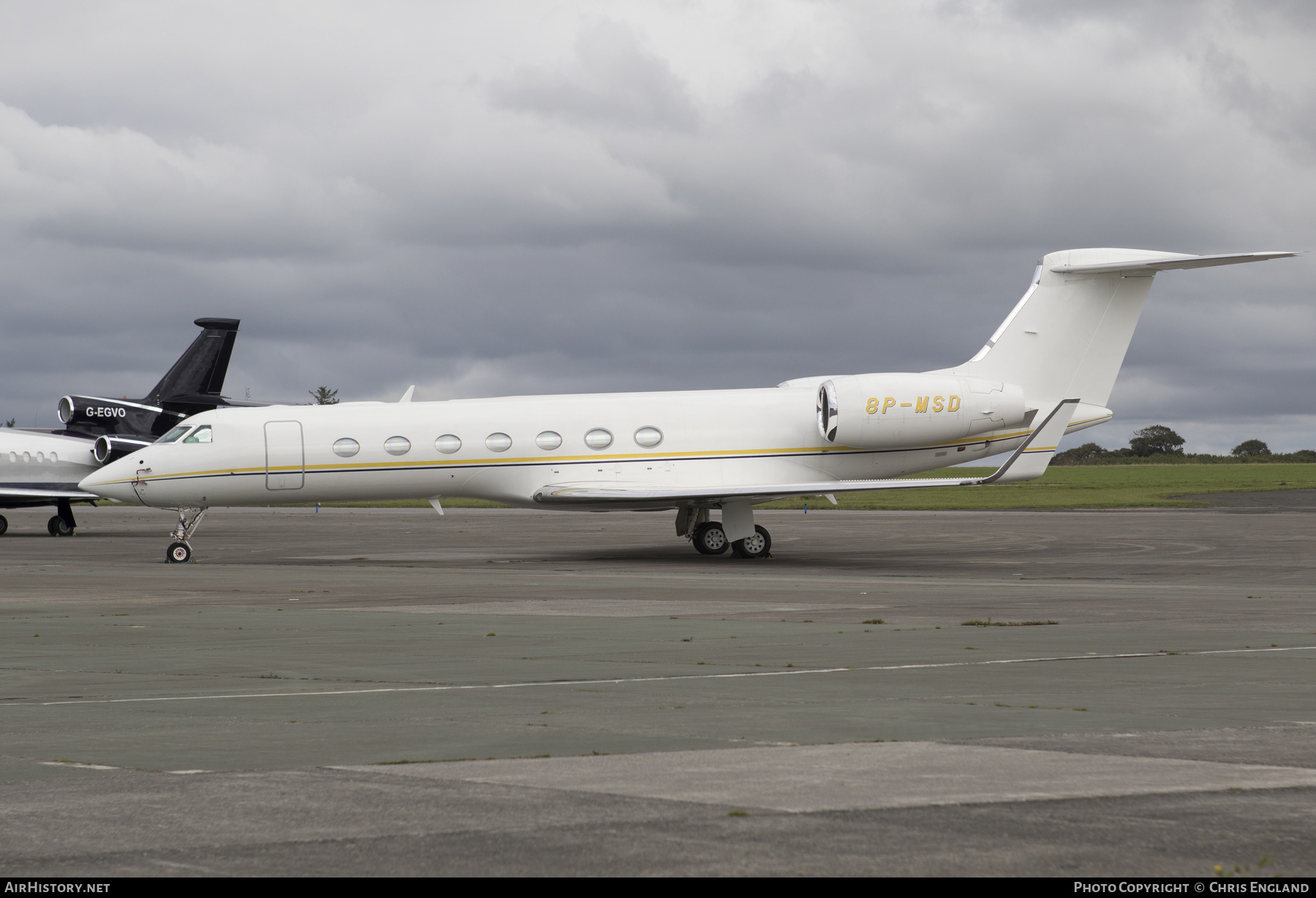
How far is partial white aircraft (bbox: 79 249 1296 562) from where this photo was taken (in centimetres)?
2919

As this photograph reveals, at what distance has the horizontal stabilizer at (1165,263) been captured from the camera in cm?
2928

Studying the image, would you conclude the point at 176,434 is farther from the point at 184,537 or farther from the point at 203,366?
the point at 203,366

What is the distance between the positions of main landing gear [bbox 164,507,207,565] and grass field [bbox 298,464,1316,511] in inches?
820

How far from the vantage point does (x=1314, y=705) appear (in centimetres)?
918

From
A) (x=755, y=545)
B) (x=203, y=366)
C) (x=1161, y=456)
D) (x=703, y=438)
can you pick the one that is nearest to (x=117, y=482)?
(x=703, y=438)

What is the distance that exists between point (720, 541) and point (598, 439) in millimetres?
3663

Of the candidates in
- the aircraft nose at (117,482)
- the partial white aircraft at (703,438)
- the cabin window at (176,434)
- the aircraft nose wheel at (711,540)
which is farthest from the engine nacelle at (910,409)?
the aircraft nose at (117,482)

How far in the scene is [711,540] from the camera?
31078 mm

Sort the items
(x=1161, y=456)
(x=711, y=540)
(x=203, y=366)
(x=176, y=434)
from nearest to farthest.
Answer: (x=176, y=434) < (x=711, y=540) < (x=203, y=366) < (x=1161, y=456)

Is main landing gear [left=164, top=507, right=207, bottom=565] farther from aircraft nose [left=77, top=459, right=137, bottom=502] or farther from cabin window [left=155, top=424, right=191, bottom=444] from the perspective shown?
cabin window [left=155, top=424, right=191, bottom=444]

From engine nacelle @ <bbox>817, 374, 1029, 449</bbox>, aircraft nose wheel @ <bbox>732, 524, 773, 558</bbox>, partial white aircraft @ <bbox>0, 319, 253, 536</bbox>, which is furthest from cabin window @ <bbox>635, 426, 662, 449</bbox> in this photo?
partial white aircraft @ <bbox>0, 319, 253, 536</bbox>

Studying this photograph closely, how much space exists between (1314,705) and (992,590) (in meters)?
11.6

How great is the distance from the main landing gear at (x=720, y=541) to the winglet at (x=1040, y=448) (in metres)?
5.39

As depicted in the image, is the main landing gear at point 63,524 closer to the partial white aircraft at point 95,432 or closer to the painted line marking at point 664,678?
the partial white aircraft at point 95,432
